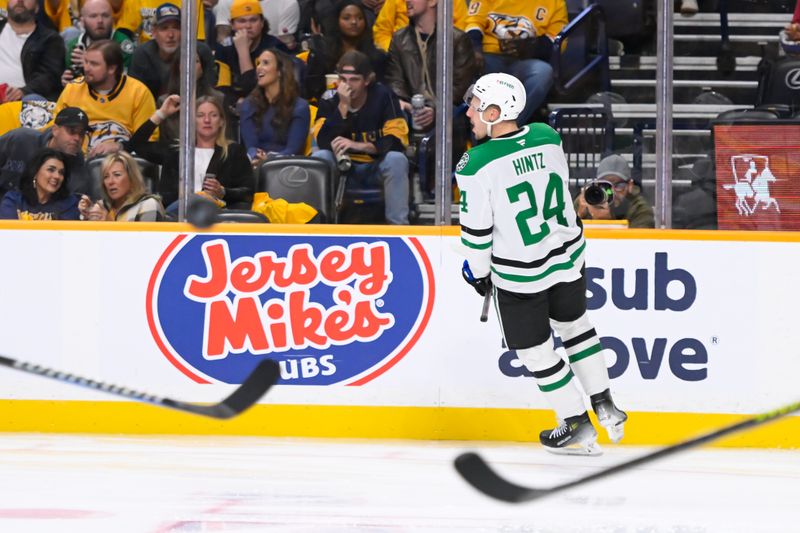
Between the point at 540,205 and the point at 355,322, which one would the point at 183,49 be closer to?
the point at 355,322

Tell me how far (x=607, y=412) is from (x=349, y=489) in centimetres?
108

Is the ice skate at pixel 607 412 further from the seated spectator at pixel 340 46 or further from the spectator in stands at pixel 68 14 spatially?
the spectator in stands at pixel 68 14

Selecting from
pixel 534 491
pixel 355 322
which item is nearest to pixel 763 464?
pixel 355 322

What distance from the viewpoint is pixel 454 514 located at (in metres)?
3.57

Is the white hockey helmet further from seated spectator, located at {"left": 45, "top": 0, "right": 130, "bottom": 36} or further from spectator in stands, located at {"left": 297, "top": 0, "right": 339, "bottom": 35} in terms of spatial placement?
seated spectator, located at {"left": 45, "top": 0, "right": 130, "bottom": 36}

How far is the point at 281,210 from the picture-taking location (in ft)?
16.7

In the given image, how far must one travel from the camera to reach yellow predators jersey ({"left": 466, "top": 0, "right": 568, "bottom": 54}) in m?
5.09

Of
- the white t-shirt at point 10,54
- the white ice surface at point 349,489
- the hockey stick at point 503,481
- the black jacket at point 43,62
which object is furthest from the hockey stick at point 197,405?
the white t-shirt at point 10,54

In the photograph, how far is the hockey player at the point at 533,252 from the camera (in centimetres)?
441

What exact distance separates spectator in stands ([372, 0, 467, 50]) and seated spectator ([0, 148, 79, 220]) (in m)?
1.40

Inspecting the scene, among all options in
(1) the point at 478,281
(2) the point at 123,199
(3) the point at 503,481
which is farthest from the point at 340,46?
(3) the point at 503,481

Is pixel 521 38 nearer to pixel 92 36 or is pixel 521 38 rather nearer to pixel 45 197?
pixel 92 36

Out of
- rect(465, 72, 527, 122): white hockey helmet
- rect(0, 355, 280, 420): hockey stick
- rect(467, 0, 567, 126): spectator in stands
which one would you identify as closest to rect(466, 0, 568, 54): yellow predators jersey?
rect(467, 0, 567, 126): spectator in stands

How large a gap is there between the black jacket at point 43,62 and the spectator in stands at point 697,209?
106 inches
